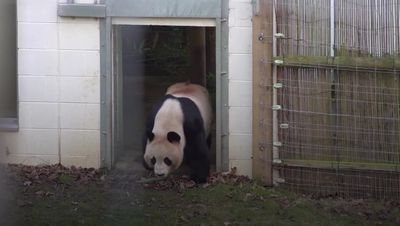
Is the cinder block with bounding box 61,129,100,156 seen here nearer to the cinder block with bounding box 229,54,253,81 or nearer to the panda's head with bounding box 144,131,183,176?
the panda's head with bounding box 144,131,183,176

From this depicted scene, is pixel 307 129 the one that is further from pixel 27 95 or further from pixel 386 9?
pixel 27 95

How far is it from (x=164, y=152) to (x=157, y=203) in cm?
70

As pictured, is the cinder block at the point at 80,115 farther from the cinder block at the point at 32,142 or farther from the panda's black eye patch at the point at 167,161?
the panda's black eye patch at the point at 167,161

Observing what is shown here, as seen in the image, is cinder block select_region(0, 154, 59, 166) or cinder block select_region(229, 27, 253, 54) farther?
cinder block select_region(0, 154, 59, 166)

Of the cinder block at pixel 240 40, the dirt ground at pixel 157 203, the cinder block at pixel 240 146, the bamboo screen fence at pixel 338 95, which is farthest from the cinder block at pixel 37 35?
the bamboo screen fence at pixel 338 95

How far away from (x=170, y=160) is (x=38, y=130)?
1.38 meters

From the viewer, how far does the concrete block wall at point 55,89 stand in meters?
7.68

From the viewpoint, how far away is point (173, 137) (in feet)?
24.8

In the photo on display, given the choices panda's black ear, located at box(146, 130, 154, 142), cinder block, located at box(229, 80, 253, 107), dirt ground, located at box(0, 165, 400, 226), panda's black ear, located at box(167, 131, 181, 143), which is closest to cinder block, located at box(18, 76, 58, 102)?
dirt ground, located at box(0, 165, 400, 226)

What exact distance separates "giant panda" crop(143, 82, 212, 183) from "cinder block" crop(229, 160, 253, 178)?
268 mm

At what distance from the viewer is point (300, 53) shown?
23.8ft

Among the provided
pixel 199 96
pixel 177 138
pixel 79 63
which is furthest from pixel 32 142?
pixel 199 96

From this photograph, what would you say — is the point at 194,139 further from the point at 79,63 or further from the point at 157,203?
the point at 79,63

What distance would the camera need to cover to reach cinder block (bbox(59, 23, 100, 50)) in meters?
7.68
